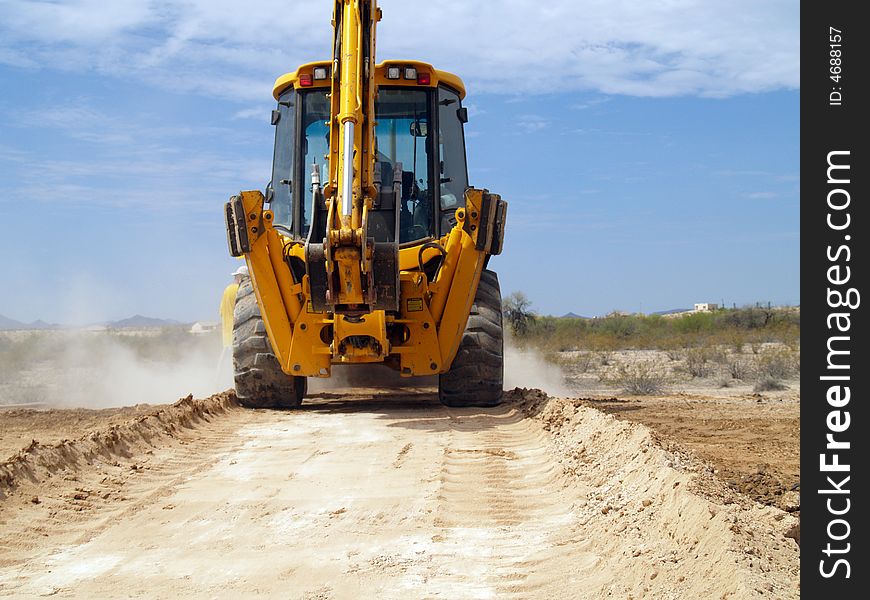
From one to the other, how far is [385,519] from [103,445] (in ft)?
10.3

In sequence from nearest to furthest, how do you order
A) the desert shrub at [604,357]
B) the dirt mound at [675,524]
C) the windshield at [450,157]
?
the dirt mound at [675,524]
the windshield at [450,157]
the desert shrub at [604,357]

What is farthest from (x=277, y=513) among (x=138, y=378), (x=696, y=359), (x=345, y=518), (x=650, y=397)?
(x=696, y=359)

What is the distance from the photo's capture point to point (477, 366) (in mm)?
10391

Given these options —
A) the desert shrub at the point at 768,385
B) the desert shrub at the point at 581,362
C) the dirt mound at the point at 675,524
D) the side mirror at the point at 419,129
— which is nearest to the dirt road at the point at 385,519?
the dirt mound at the point at 675,524

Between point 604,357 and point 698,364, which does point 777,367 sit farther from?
point 604,357

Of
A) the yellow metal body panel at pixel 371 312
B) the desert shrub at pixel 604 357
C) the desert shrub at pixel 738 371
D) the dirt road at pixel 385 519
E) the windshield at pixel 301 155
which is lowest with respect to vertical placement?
the dirt road at pixel 385 519

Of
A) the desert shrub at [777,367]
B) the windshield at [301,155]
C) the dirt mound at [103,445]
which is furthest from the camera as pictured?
the desert shrub at [777,367]

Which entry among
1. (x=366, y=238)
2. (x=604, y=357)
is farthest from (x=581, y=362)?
(x=366, y=238)

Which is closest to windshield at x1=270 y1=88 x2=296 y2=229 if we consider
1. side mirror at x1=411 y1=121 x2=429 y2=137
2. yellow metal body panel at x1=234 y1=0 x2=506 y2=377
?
yellow metal body panel at x1=234 y1=0 x2=506 y2=377

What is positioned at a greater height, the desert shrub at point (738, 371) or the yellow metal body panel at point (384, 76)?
the yellow metal body panel at point (384, 76)

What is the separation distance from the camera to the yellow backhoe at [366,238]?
29.8 ft

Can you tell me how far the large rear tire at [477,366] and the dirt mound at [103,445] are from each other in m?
2.47

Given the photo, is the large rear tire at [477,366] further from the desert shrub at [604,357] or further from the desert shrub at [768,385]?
the desert shrub at [604,357]
